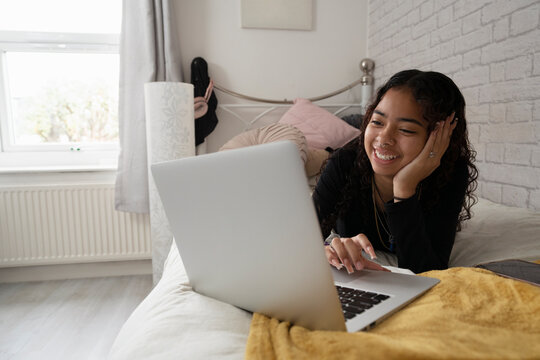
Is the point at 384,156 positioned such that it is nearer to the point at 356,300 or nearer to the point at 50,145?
the point at 356,300

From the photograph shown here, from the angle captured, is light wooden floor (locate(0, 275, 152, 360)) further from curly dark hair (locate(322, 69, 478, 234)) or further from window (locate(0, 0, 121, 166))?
curly dark hair (locate(322, 69, 478, 234))

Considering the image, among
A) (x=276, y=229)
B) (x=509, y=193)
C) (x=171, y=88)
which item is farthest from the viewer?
(x=171, y=88)

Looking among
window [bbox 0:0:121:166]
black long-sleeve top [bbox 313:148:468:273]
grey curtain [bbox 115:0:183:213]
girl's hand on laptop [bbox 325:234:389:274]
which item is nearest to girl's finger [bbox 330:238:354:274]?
girl's hand on laptop [bbox 325:234:389:274]

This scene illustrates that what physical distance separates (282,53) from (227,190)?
236 cm

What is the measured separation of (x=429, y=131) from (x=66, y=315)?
74.8 inches

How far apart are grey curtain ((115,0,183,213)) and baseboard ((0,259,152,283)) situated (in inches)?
17.2

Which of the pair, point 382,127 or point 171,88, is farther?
point 171,88

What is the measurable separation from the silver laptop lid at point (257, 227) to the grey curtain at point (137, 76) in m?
1.87

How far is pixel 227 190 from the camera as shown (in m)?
0.54

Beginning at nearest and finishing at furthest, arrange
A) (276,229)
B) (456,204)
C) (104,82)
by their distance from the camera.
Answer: (276,229), (456,204), (104,82)

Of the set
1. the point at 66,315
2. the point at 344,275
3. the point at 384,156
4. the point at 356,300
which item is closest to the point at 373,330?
the point at 356,300

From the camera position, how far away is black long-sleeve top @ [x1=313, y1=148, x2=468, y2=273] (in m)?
1.04

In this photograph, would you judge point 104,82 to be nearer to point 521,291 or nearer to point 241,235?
point 241,235

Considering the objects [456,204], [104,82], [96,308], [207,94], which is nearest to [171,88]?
[207,94]
